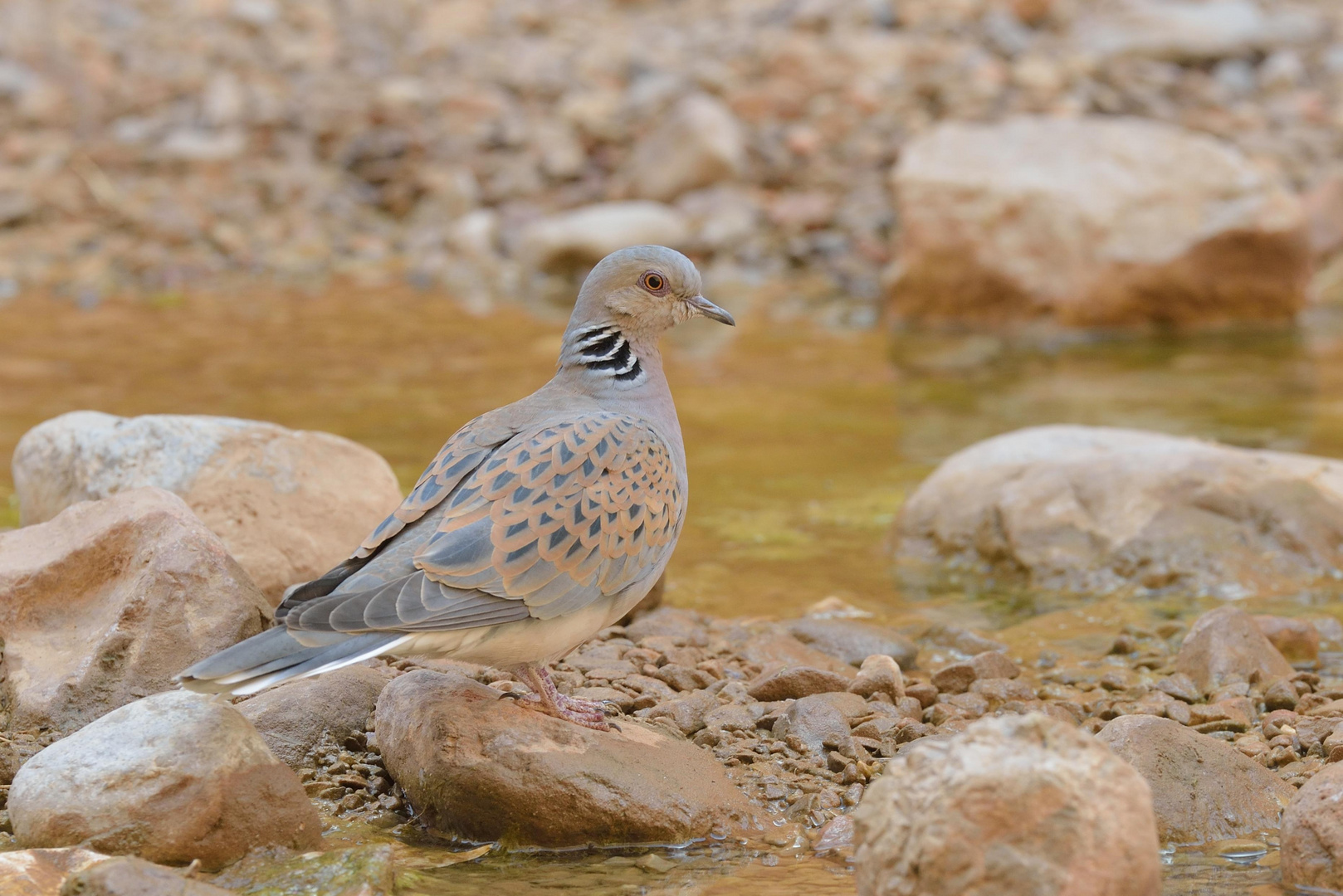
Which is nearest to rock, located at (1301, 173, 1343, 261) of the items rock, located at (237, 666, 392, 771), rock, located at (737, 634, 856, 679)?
rock, located at (737, 634, 856, 679)

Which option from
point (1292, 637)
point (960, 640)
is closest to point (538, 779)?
point (960, 640)

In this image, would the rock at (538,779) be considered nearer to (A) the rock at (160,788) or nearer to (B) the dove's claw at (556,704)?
(B) the dove's claw at (556,704)

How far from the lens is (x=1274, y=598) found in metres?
6.50

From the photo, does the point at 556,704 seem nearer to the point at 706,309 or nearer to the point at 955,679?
the point at 706,309

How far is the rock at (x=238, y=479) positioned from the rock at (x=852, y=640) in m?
1.64

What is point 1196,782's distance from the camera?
4.18 m

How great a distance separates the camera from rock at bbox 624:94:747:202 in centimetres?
1475

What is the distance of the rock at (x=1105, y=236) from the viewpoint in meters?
11.9

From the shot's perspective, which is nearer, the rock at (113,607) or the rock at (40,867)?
the rock at (40,867)

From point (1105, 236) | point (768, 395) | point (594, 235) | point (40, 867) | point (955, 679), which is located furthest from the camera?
point (594, 235)

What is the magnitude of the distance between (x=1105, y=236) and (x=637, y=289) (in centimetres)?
800

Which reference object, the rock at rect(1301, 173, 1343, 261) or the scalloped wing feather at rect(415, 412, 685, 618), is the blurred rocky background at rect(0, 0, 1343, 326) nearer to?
the rock at rect(1301, 173, 1343, 261)

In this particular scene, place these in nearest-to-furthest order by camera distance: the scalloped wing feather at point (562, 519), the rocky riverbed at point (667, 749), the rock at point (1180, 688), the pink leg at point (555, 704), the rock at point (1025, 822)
Answer: the rock at point (1025, 822)
the rocky riverbed at point (667, 749)
the scalloped wing feather at point (562, 519)
the pink leg at point (555, 704)
the rock at point (1180, 688)

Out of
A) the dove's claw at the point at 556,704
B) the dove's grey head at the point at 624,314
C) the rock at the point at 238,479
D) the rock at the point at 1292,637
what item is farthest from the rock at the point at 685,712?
the rock at the point at 1292,637
